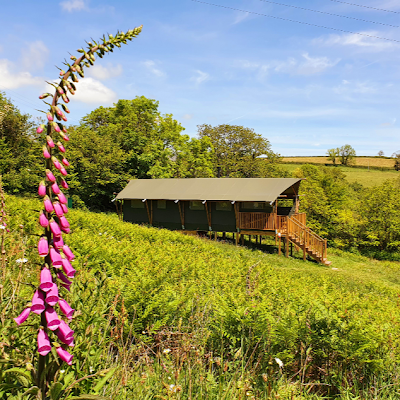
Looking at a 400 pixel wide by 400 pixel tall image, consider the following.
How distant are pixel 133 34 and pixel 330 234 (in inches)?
1213

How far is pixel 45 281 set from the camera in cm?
169

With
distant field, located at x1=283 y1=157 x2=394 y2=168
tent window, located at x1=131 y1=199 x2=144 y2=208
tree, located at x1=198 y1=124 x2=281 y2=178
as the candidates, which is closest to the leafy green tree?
tent window, located at x1=131 y1=199 x2=144 y2=208

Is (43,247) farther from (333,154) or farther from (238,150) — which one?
(333,154)

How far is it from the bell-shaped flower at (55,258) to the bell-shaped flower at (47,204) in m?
0.23

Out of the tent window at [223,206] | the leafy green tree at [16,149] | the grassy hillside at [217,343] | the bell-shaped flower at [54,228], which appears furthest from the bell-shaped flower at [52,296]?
the leafy green tree at [16,149]

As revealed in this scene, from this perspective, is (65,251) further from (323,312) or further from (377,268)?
(377,268)

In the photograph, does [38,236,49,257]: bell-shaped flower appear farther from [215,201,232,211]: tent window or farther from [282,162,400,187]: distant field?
[282,162,400,187]: distant field

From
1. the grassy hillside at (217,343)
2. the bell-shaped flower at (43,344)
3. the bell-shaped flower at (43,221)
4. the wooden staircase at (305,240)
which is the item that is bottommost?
the wooden staircase at (305,240)

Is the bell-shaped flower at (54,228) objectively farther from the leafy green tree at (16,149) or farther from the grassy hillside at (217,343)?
the leafy green tree at (16,149)

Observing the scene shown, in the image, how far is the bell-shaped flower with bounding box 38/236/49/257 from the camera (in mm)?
1733

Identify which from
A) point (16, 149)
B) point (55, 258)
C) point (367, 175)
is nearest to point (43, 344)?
point (55, 258)

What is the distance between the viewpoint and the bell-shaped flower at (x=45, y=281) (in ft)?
5.55

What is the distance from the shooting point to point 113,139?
3102 cm

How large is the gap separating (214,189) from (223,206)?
139 cm
